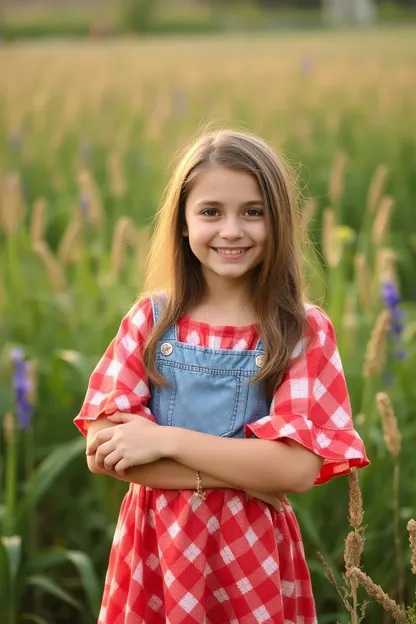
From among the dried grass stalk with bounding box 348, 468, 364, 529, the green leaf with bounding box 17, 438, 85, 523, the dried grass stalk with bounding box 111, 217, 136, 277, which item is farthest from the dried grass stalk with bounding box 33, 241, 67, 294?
the dried grass stalk with bounding box 348, 468, 364, 529

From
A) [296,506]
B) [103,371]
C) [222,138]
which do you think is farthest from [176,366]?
[296,506]

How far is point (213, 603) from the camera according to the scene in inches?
58.4

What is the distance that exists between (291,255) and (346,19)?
14.4 metres

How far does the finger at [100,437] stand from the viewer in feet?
4.66

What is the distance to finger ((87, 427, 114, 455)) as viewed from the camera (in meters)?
1.42

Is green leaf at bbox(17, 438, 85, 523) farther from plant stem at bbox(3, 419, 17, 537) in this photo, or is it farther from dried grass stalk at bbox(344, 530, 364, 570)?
dried grass stalk at bbox(344, 530, 364, 570)

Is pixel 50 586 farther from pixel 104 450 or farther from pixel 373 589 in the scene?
pixel 373 589

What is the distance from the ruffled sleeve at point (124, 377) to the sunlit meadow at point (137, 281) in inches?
13.7

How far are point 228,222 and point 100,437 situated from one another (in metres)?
0.36

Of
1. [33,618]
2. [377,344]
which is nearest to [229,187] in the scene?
[377,344]

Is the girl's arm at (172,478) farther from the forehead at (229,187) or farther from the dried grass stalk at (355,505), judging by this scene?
the forehead at (229,187)

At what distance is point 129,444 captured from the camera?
4.58 feet

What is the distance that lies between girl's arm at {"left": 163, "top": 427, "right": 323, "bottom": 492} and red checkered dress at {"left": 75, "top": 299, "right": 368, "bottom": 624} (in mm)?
22

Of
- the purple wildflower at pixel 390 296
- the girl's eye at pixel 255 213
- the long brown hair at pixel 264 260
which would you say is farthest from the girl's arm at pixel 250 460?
the purple wildflower at pixel 390 296
